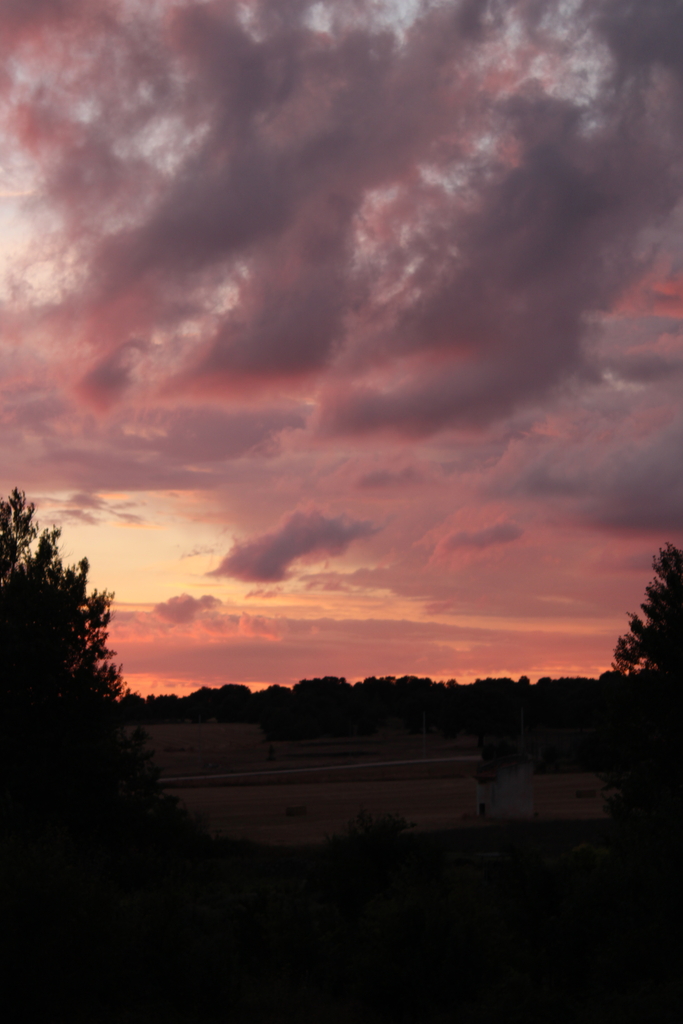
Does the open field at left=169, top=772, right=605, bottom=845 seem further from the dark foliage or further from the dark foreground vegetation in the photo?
the dark foreground vegetation

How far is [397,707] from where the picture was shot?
175 m

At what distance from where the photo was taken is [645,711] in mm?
29609

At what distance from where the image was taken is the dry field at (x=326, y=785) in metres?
56.1

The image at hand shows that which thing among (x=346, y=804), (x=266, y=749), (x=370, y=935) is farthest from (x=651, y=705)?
(x=266, y=749)

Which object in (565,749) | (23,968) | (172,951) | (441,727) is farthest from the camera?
(441,727)

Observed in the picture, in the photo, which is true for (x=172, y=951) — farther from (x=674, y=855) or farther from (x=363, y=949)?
(x=674, y=855)

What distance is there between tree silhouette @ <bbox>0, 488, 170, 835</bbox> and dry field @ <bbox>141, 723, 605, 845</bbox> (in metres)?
15.5

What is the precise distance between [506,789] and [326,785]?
107ft

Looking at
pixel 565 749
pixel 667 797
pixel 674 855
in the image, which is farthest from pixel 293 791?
pixel 674 855

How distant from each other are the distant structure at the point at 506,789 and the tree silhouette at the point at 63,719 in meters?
28.1

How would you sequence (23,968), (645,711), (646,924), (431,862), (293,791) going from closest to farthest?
(23,968) → (646,924) → (431,862) → (645,711) → (293,791)

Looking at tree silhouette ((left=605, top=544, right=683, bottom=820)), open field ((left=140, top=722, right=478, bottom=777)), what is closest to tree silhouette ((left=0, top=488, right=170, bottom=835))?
tree silhouette ((left=605, top=544, right=683, bottom=820))

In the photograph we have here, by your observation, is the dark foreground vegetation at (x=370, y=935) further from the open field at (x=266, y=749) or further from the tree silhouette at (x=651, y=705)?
the open field at (x=266, y=749)

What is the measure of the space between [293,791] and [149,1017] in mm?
67805
